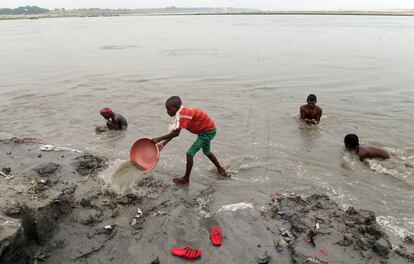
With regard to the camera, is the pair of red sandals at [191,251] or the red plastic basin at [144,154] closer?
the pair of red sandals at [191,251]

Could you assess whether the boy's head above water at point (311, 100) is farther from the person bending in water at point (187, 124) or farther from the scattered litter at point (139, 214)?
the scattered litter at point (139, 214)

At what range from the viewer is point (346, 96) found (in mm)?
12180

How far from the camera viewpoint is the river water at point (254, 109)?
21.1ft

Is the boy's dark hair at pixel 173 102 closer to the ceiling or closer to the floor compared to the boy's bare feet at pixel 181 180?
closer to the ceiling

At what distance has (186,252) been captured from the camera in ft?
14.4

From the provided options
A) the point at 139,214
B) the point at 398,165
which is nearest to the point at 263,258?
the point at 139,214

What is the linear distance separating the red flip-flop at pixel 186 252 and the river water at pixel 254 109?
153 centimetres

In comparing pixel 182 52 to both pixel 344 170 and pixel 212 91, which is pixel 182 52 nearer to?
pixel 212 91

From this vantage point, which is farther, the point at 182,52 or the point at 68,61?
the point at 182,52

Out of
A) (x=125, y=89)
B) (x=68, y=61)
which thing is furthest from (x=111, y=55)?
(x=125, y=89)

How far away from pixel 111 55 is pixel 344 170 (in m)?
18.4

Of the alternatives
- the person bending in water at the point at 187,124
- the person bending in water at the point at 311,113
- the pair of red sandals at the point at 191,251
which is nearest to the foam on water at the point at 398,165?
the person bending in water at the point at 311,113

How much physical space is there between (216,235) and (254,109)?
651 cm

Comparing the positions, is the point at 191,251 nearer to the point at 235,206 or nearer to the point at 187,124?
the point at 235,206
